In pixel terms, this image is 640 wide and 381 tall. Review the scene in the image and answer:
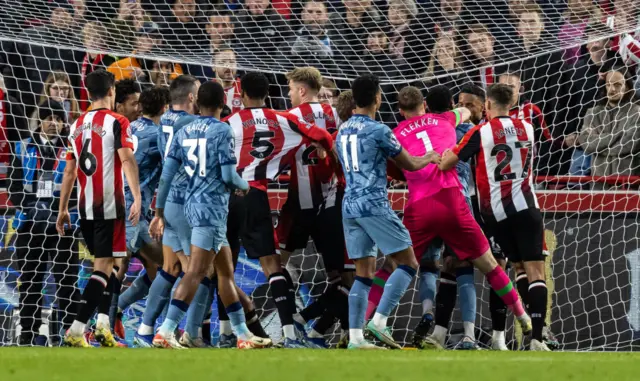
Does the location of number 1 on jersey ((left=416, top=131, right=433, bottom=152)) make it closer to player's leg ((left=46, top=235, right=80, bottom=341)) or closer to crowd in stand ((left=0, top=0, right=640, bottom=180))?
crowd in stand ((left=0, top=0, right=640, bottom=180))

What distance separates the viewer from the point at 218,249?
7777 millimetres

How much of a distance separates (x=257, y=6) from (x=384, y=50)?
139 cm

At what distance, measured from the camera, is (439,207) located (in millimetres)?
8250

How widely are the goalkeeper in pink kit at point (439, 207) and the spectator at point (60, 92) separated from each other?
333 centimetres

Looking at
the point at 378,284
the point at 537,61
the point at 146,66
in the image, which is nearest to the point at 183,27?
the point at 146,66

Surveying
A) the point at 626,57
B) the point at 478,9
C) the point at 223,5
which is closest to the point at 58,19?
the point at 223,5

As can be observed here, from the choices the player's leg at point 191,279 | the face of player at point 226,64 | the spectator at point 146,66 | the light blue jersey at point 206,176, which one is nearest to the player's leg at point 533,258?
the light blue jersey at point 206,176

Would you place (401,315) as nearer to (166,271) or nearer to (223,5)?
(166,271)

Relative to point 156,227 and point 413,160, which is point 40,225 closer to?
point 156,227

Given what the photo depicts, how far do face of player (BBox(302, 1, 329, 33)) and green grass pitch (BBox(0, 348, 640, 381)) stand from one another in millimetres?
4387

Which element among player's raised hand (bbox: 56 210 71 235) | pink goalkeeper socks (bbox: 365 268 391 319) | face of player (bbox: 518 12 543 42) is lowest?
pink goalkeeper socks (bbox: 365 268 391 319)

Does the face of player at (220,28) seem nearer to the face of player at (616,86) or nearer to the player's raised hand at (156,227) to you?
the player's raised hand at (156,227)

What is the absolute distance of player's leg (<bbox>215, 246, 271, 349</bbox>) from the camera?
793cm

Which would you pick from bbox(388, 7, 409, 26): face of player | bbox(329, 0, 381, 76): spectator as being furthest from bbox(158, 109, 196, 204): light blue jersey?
bbox(388, 7, 409, 26): face of player
